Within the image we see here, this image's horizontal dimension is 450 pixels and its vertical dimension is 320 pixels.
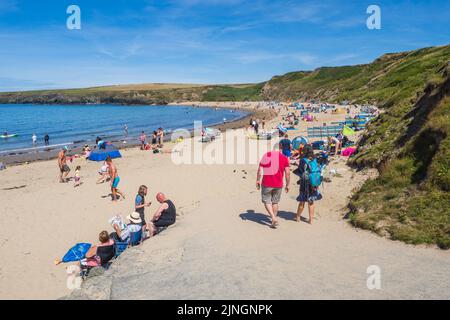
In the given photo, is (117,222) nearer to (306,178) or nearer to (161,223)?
(161,223)

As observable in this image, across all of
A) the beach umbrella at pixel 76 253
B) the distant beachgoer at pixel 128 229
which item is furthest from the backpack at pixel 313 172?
the beach umbrella at pixel 76 253

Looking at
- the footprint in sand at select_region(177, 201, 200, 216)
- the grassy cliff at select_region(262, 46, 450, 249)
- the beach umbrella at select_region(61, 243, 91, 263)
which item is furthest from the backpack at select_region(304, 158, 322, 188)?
the beach umbrella at select_region(61, 243, 91, 263)

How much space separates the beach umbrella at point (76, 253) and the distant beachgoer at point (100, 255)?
Result: 784mm

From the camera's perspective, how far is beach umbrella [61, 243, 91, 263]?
340 inches

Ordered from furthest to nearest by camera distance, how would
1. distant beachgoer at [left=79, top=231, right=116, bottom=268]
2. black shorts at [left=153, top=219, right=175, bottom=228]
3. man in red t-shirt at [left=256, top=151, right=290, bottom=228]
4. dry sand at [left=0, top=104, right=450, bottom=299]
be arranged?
black shorts at [left=153, top=219, right=175, bottom=228] → man in red t-shirt at [left=256, top=151, right=290, bottom=228] → distant beachgoer at [left=79, top=231, right=116, bottom=268] → dry sand at [left=0, top=104, right=450, bottom=299]

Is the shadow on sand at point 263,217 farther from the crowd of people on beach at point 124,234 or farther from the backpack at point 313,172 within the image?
the crowd of people on beach at point 124,234

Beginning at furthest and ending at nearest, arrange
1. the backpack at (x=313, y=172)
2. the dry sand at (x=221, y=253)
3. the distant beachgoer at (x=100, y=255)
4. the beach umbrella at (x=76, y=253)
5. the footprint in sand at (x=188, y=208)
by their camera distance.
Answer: the footprint in sand at (x=188, y=208) → the beach umbrella at (x=76, y=253) → the backpack at (x=313, y=172) → the distant beachgoer at (x=100, y=255) → the dry sand at (x=221, y=253)

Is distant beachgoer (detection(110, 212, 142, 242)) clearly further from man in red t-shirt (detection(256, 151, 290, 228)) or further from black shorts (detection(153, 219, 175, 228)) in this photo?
man in red t-shirt (detection(256, 151, 290, 228))

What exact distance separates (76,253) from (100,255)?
1.19 m

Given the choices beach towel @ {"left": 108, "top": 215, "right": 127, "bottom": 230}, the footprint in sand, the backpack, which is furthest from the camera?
the footprint in sand

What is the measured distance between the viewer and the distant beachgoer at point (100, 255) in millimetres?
7902

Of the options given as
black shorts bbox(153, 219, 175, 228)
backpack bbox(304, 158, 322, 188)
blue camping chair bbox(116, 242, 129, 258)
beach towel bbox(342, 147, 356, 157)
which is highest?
backpack bbox(304, 158, 322, 188)

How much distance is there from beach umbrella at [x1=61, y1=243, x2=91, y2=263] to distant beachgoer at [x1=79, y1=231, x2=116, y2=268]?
2.57 ft
